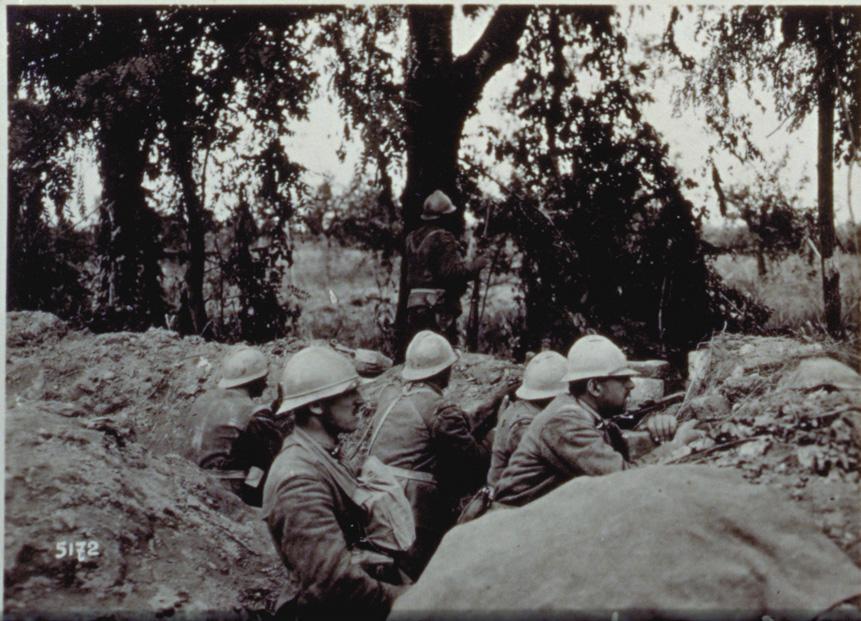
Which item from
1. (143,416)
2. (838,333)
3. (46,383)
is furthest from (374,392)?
(838,333)

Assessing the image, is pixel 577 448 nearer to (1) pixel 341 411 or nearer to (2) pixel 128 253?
(1) pixel 341 411

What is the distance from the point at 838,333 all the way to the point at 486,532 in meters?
4.56

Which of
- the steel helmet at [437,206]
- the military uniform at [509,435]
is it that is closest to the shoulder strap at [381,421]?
the military uniform at [509,435]

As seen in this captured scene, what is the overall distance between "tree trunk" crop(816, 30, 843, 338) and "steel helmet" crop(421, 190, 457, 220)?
116 inches

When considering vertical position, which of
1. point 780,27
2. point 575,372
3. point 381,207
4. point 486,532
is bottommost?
point 486,532

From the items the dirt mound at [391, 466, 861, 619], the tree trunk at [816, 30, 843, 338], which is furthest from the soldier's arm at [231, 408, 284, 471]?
the tree trunk at [816, 30, 843, 338]

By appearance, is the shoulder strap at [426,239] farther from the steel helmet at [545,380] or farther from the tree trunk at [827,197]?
the tree trunk at [827,197]

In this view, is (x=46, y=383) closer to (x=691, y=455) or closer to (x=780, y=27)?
(x=691, y=455)

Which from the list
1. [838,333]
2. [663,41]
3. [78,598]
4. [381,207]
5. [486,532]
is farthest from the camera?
[381,207]

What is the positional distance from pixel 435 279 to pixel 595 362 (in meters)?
3.39

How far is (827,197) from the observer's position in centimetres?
679

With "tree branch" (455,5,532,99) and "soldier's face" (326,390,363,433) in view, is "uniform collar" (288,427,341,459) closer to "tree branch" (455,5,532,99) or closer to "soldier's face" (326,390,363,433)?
"soldier's face" (326,390,363,433)

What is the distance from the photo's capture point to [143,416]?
7.62m

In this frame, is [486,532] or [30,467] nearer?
[486,532]
